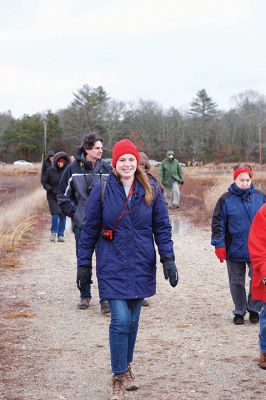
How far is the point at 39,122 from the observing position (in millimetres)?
93188

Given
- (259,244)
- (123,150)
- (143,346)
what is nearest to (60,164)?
(143,346)

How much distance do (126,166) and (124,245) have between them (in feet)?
1.88

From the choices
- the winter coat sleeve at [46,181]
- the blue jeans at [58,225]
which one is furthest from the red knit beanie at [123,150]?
the blue jeans at [58,225]

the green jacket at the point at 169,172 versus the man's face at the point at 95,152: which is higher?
the man's face at the point at 95,152

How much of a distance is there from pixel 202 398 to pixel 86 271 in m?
1.20

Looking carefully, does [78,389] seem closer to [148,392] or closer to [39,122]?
[148,392]

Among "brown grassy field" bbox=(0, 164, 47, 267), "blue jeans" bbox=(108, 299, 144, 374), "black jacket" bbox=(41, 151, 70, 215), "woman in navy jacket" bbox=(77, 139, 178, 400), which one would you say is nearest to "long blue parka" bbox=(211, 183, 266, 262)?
"woman in navy jacket" bbox=(77, 139, 178, 400)

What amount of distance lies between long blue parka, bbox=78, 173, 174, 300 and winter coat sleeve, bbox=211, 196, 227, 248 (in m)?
1.87

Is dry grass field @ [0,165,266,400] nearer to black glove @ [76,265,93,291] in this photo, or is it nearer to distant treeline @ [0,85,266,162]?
black glove @ [76,265,93,291]

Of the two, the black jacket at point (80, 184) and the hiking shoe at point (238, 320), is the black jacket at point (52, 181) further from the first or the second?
the hiking shoe at point (238, 320)

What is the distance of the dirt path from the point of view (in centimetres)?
470

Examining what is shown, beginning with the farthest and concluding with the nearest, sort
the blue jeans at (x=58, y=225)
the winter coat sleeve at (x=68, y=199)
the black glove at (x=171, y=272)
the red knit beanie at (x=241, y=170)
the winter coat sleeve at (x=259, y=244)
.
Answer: the blue jeans at (x=58, y=225) < the winter coat sleeve at (x=68, y=199) < the red knit beanie at (x=241, y=170) < the winter coat sleeve at (x=259, y=244) < the black glove at (x=171, y=272)

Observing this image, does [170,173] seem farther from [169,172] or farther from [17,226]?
[17,226]

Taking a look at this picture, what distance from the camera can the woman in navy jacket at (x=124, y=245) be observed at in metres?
4.46
